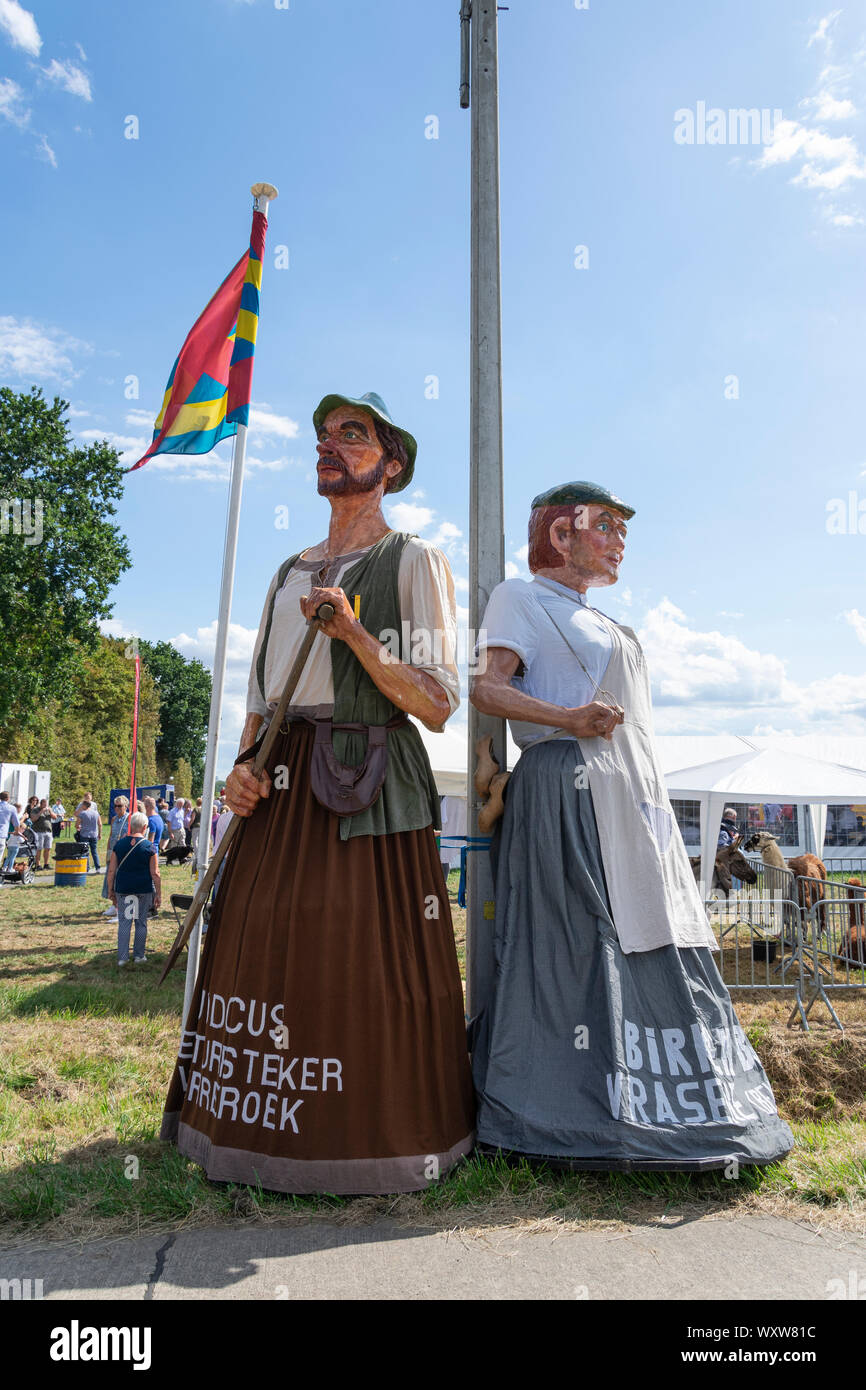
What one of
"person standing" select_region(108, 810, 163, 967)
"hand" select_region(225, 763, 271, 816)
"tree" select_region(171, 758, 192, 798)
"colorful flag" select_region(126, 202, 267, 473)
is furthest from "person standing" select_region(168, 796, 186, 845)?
"tree" select_region(171, 758, 192, 798)

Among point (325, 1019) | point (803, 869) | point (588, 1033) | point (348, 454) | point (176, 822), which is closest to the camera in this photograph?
point (325, 1019)

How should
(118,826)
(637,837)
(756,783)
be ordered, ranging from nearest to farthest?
(637,837) < (756,783) < (118,826)

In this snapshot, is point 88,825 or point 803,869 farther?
point 88,825

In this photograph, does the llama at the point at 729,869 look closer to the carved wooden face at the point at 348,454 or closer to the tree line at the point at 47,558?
the carved wooden face at the point at 348,454

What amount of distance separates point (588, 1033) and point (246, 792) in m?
1.32

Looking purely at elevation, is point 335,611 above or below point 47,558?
below

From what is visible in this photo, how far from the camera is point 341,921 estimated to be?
268cm

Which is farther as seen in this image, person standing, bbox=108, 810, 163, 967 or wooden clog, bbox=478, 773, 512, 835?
person standing, bbox=108, 810, 163, 967

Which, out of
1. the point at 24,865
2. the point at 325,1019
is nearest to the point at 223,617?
the point at 325,1019

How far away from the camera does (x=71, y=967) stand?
355 inches

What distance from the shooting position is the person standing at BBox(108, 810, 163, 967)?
30.3 feet

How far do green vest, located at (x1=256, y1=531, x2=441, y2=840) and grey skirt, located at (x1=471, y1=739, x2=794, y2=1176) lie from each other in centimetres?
41

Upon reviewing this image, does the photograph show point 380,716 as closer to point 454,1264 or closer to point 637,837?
point 637,837

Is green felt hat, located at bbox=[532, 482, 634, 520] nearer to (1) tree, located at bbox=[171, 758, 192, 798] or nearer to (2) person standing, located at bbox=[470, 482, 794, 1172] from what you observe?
(2) person standing, located at bbox=[470, 482, 794, 1172]
